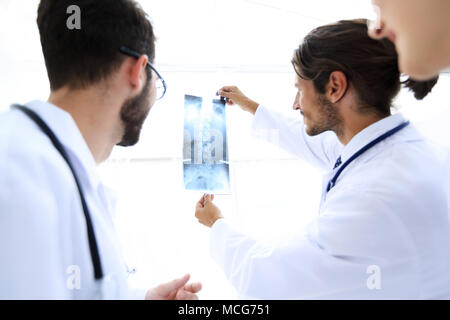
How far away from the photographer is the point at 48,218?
0.54 m

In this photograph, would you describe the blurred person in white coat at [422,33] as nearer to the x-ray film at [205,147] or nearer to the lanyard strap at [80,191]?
A: the lanyard strap at [80,191]

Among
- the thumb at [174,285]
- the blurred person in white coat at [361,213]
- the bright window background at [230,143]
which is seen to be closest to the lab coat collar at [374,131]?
the blurred person in white coat at [361,213]

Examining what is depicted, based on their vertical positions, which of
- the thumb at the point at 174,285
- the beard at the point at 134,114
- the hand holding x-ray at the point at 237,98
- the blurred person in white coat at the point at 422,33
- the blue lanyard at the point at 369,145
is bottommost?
the thumb at the point at 174,285

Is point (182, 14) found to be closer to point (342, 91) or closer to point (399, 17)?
point (342, 91)

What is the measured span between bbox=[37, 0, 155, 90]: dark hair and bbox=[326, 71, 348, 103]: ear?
72cm

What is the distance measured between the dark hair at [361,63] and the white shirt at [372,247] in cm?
24

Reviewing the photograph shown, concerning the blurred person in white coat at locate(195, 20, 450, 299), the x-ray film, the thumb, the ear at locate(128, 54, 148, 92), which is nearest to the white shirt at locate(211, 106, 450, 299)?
the blurred person in white coat at locate(195, 20, 450, 299)

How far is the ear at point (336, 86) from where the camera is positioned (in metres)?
1.06

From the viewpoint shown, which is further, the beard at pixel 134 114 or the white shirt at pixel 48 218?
the beard at pixel 134 114

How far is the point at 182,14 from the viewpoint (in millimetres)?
1330

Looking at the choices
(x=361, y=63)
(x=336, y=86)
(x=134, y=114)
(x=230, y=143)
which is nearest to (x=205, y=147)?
(x=230, y=143)

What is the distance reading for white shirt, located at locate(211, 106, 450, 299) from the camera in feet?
2.74

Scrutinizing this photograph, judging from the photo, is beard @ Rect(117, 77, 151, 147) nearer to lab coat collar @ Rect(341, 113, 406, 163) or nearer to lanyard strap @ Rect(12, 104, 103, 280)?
lanyard strap @ Rect(12, 104, 103, 280)
